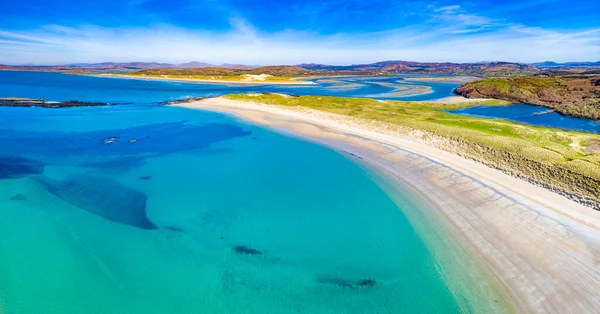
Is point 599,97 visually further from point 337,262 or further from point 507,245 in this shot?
point 337,262

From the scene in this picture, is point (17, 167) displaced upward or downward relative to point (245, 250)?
upward

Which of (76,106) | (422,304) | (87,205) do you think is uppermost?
(76,106)

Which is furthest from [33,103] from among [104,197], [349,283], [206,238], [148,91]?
[349,283]

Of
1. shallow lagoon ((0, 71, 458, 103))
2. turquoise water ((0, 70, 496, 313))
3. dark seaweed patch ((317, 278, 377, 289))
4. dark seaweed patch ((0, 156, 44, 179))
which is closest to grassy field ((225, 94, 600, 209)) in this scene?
turquoise water ((0, 70, 496, 313))

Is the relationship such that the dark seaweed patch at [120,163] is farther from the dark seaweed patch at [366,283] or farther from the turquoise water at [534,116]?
the turquoise water at [534,116]

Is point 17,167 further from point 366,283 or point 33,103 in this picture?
point 33,103

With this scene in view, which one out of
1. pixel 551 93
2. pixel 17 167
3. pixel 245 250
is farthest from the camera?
pixel 551 93

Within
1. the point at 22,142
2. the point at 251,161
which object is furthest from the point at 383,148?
the point at 22,142
